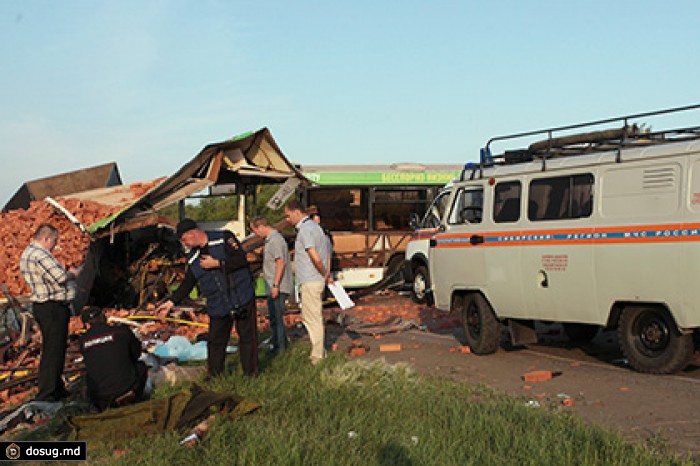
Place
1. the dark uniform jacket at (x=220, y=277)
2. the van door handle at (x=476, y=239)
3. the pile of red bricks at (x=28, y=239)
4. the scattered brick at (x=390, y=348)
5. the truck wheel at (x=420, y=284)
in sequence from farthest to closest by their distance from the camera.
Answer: the truck wheel at (x=420, y=284)
the pile of red bricks at (x=28, y=239)
the scattered brick at (x=390, y=348)
the van door handle at (x=476, y=239)
the dark uniform jacket at (x=220, y=277)

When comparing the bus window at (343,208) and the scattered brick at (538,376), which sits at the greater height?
the bus window at (343,208)

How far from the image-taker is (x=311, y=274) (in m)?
9.70

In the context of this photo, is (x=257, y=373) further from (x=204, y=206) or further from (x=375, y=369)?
(x=204, y=206)

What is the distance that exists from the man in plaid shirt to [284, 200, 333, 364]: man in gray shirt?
275 cm

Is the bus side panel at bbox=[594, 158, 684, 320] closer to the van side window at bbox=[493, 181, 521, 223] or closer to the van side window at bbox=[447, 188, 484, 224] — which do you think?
the van side window at bbox=[493, 181, 521, 223]

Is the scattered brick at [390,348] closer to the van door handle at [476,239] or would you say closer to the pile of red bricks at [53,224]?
the van door handle at [476,239]

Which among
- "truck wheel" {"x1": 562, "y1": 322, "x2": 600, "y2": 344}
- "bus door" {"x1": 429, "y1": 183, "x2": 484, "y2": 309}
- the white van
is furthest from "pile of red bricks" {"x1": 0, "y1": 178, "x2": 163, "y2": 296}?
"truck wheel" {"x1": 562, "y1": 322, "x2": 600, "y2": 344}

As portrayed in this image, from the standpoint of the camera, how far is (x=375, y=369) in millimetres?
9219

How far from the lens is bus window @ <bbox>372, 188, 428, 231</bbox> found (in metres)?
19.6

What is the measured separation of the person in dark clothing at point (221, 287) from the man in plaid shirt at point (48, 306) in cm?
143

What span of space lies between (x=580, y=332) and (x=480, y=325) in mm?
1678

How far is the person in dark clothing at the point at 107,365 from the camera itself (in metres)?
7.45

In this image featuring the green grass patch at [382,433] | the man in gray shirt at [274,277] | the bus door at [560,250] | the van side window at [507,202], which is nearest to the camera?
the green grass patch at [382,433]

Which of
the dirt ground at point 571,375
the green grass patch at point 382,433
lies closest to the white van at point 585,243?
the dirt ground at point 571,375
